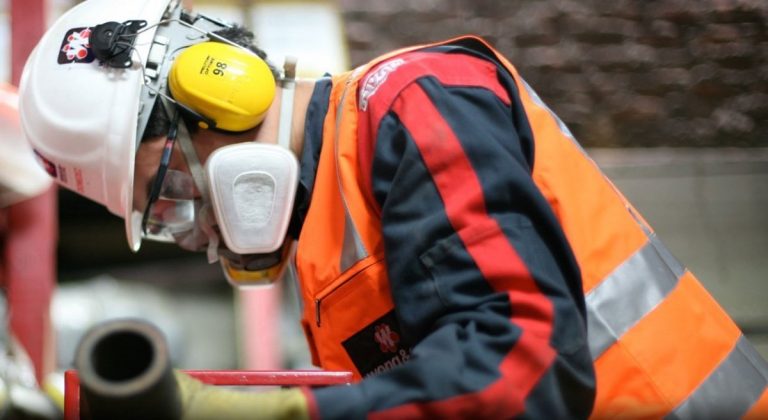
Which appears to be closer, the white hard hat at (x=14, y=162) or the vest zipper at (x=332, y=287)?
the vest zipper at (x=332, y=287)

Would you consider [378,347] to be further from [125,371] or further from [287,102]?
[125,371]

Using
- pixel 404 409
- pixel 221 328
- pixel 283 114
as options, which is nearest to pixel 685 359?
pixel 404 409

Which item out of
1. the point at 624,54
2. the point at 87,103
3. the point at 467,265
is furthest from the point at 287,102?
Answer: the point at 624,54

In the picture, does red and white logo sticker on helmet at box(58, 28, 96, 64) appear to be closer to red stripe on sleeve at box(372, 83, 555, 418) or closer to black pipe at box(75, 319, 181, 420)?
red stripe on sleeve at box(372, 83, 555, 418)

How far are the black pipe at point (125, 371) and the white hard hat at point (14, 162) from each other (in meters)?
1.46

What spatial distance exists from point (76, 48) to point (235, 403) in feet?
2.91

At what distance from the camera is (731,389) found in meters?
1.24

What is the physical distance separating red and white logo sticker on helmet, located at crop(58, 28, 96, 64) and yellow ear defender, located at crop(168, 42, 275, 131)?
0.15 m

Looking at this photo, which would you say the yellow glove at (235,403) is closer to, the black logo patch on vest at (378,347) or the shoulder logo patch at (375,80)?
the black logo patch on vest at (378,347)

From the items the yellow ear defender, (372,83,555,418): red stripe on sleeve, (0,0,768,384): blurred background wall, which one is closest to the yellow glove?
(372,83,555,418): red stripe on sleeve

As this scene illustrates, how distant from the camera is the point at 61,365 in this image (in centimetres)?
295

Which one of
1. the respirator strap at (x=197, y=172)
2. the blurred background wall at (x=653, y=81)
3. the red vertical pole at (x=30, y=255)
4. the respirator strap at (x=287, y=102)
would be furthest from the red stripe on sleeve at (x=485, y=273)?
the blurred background wall at (x=653, y=81)

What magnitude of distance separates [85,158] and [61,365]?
169 cm

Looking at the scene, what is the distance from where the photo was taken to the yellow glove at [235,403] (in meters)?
0.75
